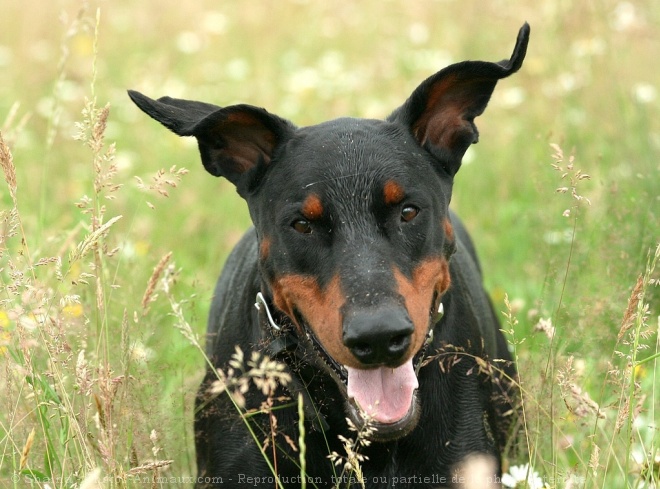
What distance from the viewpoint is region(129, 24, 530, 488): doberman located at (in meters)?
3.12

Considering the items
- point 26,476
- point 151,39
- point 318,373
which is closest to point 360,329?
point 318,373

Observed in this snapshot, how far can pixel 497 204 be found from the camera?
6.96 m

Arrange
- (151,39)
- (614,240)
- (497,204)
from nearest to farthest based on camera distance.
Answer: (614,240)
(497,204)
(151,39)

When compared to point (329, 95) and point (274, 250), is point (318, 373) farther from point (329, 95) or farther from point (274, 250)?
point (329, 95)

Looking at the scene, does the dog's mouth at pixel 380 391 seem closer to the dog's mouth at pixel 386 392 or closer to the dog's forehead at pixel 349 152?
the dog's mouth at pixel 386 392

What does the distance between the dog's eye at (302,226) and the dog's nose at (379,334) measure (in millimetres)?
468

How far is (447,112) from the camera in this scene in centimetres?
372

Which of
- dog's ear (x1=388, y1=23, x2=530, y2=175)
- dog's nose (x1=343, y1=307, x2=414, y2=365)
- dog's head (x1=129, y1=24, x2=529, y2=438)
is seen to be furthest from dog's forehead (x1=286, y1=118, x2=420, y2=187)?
dog's nose (x1=343, y1=307, x2=414, y2=365)

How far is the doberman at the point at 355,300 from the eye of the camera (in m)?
3.12

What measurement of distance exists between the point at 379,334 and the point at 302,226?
1.94ft

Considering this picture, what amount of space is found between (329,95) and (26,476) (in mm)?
5255

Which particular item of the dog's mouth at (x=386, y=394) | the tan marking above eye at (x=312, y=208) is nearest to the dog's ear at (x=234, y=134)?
the tan marking above eye at (x=312, y=208)


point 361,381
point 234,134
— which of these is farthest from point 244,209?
point 361,381

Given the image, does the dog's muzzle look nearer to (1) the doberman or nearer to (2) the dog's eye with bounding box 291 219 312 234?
(1) the doberman
